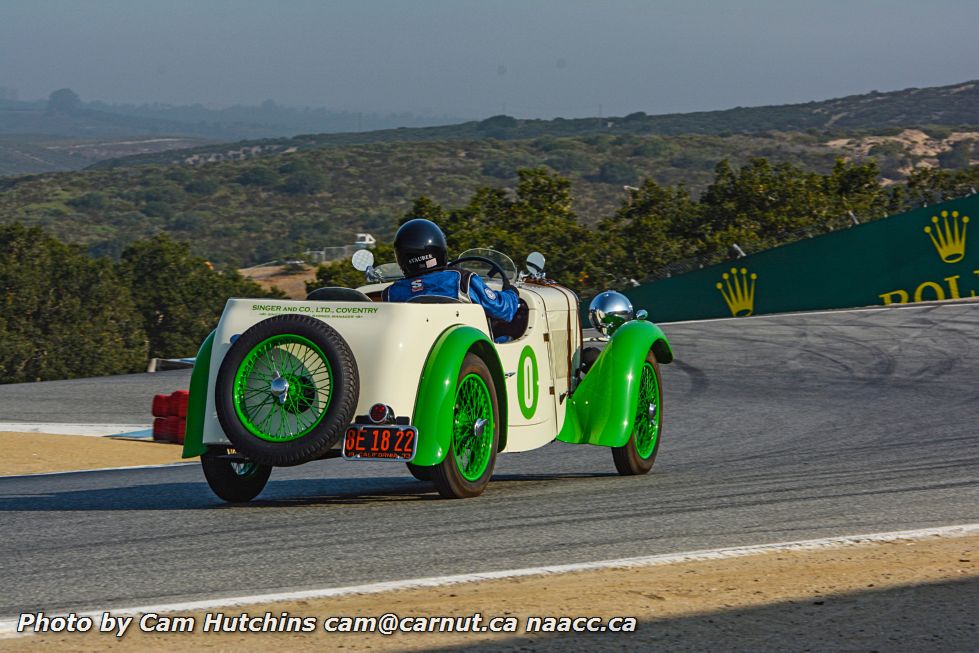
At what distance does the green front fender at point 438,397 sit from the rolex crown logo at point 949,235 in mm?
19801

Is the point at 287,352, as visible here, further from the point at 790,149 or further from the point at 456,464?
the point at 790,149

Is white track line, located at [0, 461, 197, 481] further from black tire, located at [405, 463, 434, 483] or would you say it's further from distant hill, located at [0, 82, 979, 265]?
distant hill, located at [0, 82, 979, 265]

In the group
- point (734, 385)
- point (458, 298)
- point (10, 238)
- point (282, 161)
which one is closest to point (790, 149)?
point (282, 161)

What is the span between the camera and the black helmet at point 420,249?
24.9ft

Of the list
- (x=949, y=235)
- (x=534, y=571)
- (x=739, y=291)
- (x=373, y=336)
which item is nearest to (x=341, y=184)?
(x=739, y=291)

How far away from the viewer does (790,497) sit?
6.99 metres

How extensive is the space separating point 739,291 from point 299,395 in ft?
70.7

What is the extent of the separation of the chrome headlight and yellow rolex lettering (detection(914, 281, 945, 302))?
17.5m

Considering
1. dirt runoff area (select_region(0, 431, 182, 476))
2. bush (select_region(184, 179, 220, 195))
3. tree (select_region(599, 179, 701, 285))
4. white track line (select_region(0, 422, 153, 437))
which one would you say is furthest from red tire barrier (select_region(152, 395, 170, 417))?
bush (select_region(184, 179, 220, 195))

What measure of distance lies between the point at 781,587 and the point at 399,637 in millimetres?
1471

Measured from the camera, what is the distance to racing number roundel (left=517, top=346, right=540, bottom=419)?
25.4ft

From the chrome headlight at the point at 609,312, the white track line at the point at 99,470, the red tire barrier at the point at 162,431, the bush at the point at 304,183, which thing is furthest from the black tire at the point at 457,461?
the bush at the point at 304,183

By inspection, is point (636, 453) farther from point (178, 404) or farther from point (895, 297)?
point (895, 297)

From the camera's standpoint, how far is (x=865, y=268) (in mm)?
25469
